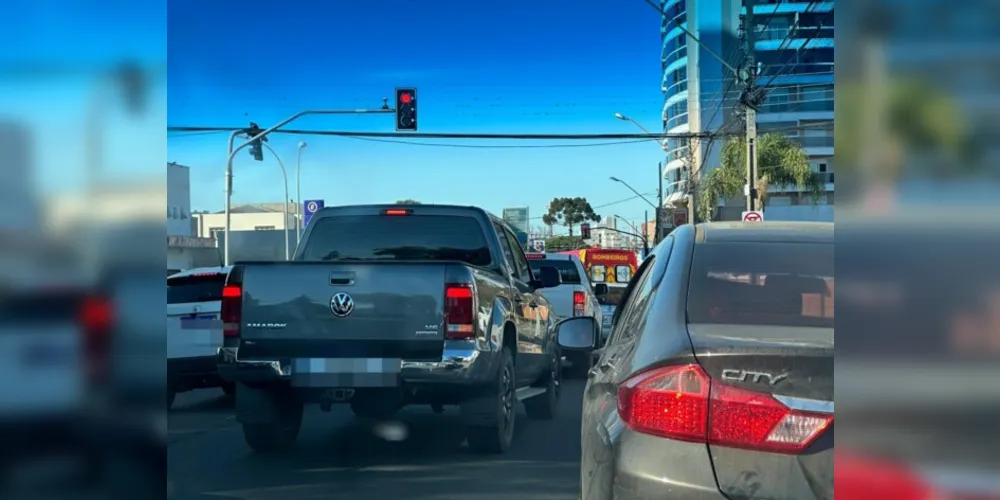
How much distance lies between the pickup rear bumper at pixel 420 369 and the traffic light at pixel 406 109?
41.8 feet

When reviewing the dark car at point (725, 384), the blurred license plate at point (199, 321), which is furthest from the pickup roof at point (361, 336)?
the dark car at point (725, 384)

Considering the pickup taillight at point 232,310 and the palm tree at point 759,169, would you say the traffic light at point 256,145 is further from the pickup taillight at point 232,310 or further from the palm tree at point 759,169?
the palm tree at point 759,169

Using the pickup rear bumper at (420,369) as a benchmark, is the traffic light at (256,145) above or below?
above

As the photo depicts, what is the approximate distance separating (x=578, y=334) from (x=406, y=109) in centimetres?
1389

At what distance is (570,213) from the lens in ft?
204

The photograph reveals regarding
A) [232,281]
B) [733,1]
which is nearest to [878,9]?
[232,281]

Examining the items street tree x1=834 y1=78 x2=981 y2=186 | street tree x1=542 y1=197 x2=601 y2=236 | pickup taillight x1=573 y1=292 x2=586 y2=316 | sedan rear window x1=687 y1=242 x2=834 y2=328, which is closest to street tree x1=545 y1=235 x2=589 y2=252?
street tree x1=542 y1=197 x2=601 y2=236

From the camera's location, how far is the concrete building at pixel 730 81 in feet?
50.5

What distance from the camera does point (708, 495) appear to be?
2.19 m

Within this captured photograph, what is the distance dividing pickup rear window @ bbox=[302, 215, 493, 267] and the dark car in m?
4.04

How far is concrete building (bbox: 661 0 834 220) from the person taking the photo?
50.5 feet

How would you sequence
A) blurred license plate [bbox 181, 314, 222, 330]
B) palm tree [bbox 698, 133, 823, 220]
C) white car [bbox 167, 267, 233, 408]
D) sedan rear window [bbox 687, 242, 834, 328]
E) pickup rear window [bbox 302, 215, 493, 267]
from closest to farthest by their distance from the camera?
sedan rear window [bbox 687, 242, 834, 328] → pickup rear window [bbox 302, 215, 493, 267] → white car [bbox 167, 267, 233, 408] → blurred license plate [bbox 181, 314, 222, 330] → palm tree [bbox 698, 133, 823, 220]

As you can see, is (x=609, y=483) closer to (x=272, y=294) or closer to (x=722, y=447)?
(x=722, y=447)

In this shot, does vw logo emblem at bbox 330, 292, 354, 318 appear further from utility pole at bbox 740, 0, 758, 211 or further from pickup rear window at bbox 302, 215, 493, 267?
utility pole at bbox 740, 0, 758, 211
